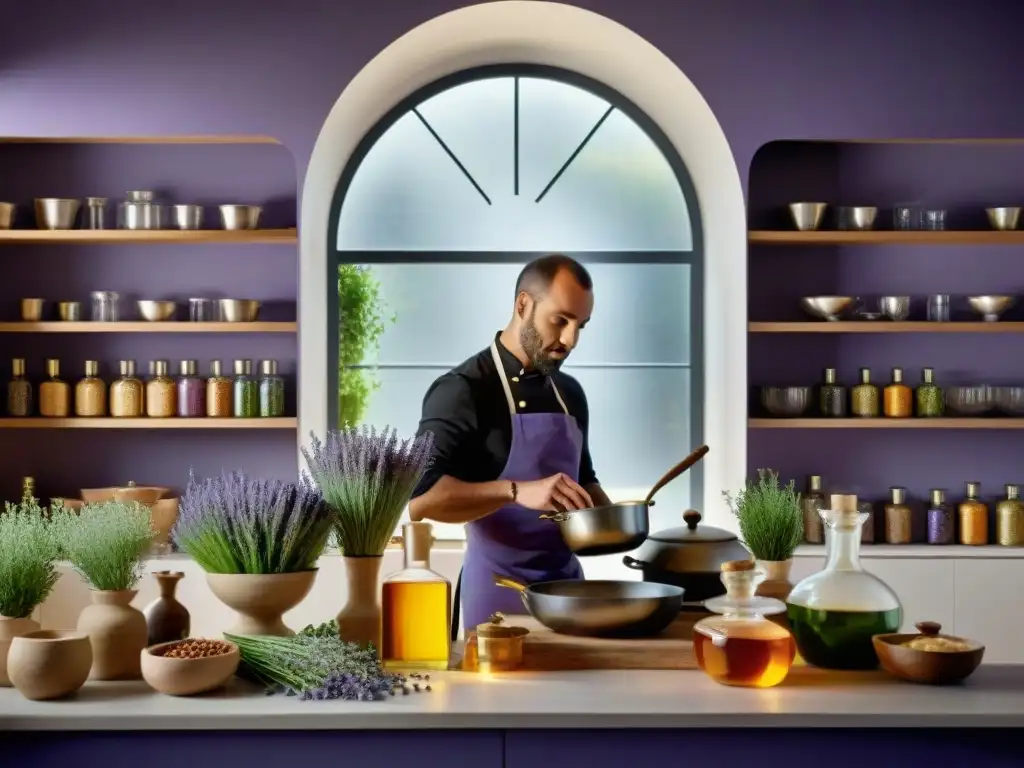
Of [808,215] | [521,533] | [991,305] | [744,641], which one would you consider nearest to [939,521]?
[991,305]

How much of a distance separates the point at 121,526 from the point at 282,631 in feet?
1.18

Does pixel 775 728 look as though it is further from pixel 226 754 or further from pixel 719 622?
pixel 226 754

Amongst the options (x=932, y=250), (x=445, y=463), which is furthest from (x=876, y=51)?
(x=445, y=463)

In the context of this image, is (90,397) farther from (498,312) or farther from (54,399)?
(498,312)

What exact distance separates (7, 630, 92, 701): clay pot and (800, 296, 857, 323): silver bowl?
3.53 metres

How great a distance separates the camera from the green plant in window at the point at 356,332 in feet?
17.2

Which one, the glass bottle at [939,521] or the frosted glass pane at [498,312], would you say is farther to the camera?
the frosted glass pane at [498,312]

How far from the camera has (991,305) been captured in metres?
4.88

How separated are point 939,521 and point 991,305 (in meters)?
0.91

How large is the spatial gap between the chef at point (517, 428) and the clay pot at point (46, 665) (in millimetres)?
1272

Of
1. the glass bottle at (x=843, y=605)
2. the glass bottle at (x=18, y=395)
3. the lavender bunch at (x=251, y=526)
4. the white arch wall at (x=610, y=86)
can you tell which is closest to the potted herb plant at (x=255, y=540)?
the lavender bunch at (x=251, y=526)

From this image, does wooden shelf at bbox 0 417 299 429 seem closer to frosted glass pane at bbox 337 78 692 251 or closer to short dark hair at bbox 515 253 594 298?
frosted glass pane at bbox 337 78 692 251

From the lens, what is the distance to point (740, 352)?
485 cm

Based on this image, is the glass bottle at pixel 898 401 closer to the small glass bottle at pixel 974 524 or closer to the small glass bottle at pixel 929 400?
the small glass bottle at pixel 929 400
